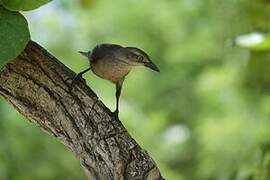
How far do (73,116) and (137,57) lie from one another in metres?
0.24

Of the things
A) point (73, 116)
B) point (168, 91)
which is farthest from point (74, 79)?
point (168, 91)

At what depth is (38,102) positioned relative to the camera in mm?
1182

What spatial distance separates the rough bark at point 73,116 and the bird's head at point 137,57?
19cm

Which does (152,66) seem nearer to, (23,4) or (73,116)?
(73,116)

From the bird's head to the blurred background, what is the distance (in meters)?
0.93

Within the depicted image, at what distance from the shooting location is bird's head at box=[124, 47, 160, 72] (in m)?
1.37

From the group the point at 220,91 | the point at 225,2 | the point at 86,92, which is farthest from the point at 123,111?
the point at 86,92

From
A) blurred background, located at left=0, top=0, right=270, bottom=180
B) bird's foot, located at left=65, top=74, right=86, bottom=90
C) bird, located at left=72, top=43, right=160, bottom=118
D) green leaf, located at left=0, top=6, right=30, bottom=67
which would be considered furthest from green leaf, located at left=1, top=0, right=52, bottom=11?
blurred background, located at left=0, top=0, right=270, bottom=180

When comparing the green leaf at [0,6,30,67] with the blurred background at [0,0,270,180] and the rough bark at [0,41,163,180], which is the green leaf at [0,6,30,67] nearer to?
the rough bark at [0,41,163,180]

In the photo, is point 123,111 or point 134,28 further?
point 134,28

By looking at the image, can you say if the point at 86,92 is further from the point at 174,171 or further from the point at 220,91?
the point at 174,171

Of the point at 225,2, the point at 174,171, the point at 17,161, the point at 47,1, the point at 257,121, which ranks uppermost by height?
the point at 47,1

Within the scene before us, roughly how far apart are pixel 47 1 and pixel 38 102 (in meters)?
0.18

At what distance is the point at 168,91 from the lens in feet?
12.3
